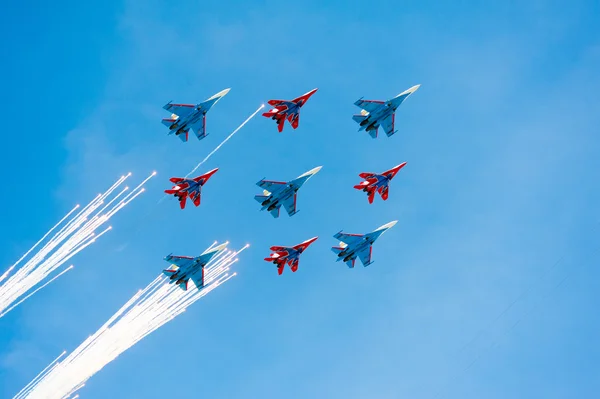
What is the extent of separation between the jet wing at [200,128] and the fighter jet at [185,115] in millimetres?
517

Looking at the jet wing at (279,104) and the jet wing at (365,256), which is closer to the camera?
the jet wing at (279,104)

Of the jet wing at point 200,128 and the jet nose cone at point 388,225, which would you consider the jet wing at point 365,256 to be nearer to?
the jet nose cone at point 388,225

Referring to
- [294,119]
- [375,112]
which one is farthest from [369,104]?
[294,119]

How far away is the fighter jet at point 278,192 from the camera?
4929 inches

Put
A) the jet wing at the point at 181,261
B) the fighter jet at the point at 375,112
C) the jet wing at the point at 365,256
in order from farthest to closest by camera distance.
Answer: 1. the jet wing at the point at 365,256
2. the fighter jet at the point at 375,112
3. the jet wing at the point at 181,261

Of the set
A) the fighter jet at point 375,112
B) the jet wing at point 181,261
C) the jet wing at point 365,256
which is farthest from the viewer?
the jet wing at point 365,256

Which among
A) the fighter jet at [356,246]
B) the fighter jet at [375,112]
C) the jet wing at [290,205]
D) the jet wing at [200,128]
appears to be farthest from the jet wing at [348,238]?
the jet wing at [200,128]

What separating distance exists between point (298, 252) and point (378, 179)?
1883 cm

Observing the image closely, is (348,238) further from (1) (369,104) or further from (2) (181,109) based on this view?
(2) (181,109)

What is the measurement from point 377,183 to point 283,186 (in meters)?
16.8

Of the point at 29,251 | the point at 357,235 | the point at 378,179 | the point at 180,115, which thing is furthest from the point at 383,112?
the point at 29,251

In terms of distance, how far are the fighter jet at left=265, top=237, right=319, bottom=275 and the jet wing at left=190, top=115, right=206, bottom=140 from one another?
23336 mm

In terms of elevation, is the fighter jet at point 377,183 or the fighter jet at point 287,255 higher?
the fighter jet at point 377,183

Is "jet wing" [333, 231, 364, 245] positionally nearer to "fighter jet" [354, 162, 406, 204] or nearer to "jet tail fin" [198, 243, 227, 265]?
"fighter jet" [354, 162, 406, 204]
